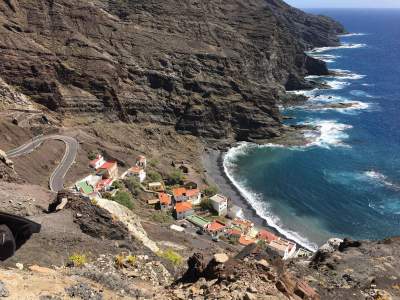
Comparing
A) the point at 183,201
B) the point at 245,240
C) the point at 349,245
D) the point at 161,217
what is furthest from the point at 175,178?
the point at 349,245

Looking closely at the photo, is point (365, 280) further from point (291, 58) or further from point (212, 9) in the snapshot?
point (291, 58)

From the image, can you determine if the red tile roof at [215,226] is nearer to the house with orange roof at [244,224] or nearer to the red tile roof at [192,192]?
the house with orange roof at [244,224]

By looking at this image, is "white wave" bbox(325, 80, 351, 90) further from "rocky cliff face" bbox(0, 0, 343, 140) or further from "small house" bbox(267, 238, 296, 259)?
"small house" bbox(267, 238, 296, 259)

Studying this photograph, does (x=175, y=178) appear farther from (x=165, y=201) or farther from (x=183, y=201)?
(x=165, y=201)

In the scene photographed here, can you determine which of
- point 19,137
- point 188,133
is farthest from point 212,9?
point 19,137

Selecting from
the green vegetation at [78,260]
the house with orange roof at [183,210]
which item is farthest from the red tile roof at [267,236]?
the green vegetation at [78,260]
